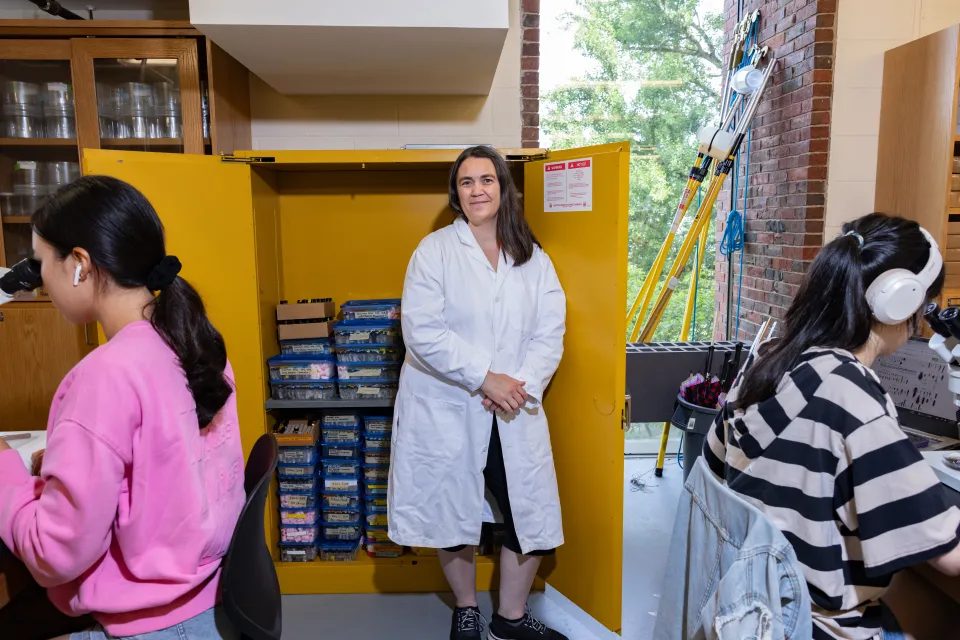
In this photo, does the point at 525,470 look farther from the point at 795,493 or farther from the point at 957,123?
the point at 957,123

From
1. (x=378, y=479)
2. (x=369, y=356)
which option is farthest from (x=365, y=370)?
(x=378, y=479)

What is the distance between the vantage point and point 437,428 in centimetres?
208

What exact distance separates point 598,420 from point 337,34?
149 centimetres

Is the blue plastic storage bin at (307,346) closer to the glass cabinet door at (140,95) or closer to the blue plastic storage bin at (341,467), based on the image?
the blue plastic storage bin at (341,467)

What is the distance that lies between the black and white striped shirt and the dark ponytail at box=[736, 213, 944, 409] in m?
0.05

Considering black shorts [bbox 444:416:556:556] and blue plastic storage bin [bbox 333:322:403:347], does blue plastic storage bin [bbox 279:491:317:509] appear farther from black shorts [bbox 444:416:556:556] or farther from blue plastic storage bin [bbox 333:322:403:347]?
black shorts [bbox 444:416:556:556]

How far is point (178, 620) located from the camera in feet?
3.65

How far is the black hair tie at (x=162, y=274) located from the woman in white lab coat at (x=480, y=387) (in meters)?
0.96

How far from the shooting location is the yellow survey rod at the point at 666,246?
3139 mm

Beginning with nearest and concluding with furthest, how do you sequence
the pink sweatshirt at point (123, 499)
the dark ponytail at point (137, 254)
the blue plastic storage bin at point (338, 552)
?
the pink sweatshirt at point (123, 499) → the dark ponytail at point (137, 254) → the blue plastic storage bin at point (338, 552)

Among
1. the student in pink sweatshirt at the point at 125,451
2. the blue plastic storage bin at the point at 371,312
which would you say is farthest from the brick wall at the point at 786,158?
the student in pink sweatshirt at the point at 125,451

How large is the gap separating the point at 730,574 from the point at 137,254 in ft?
3.68

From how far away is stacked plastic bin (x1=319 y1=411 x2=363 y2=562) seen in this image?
259 centimetres

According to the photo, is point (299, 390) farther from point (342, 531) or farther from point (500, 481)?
Result: point (500, 481)
